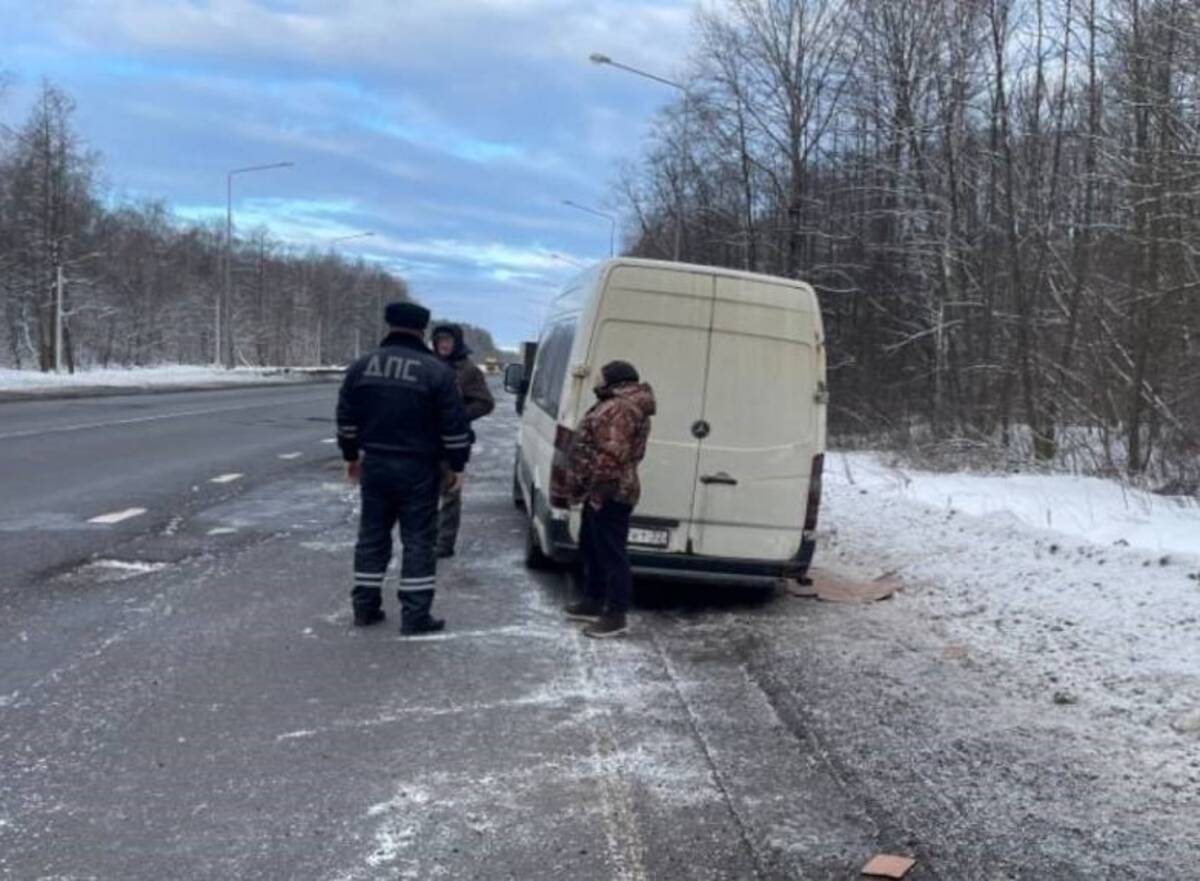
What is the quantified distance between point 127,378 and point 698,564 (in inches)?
1651

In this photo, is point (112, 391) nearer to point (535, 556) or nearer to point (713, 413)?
point (535, 556)

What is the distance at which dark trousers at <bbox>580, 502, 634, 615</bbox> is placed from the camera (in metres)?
7.16

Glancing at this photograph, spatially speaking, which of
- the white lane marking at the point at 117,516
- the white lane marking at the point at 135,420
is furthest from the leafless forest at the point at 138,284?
the white lane marking at the point at 117,516

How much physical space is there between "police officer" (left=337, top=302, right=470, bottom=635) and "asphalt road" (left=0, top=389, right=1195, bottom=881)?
0.32 meters

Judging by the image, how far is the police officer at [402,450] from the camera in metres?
6.93

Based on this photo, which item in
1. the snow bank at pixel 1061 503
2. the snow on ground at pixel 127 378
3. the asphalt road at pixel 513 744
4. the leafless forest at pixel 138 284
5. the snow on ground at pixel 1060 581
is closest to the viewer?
the asphalt road at pixel 513 744

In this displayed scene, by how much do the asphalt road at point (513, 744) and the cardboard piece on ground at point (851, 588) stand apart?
0.24m

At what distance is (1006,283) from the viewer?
22422mm

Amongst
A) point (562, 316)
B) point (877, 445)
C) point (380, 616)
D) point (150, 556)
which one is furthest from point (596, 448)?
point (877, 445)

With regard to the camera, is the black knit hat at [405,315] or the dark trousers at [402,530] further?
the black knit hat at [405,315]

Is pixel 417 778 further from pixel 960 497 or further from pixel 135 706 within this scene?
pixel 960 497

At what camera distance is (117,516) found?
1080 cm

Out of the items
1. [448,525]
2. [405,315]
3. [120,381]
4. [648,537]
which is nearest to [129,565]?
[448,525]

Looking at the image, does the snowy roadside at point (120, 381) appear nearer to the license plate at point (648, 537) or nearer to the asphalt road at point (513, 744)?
the asphalt road at point (513, 744)
